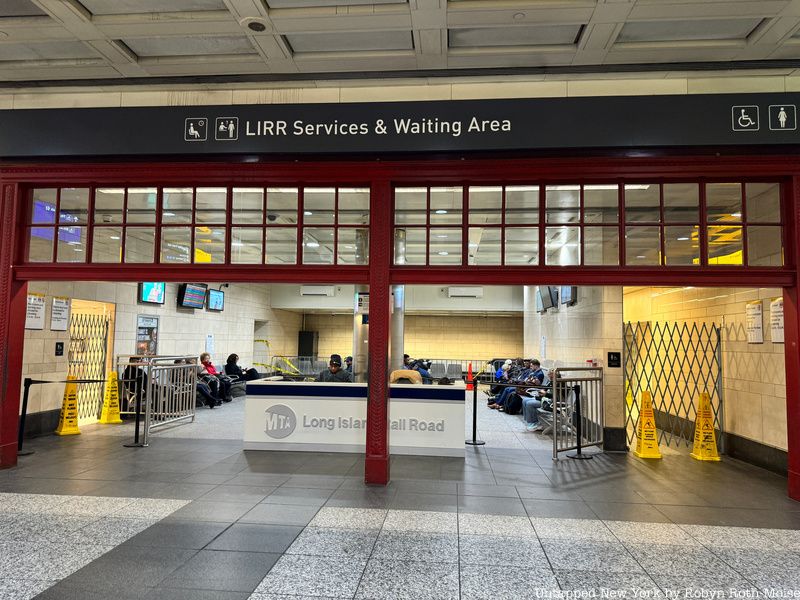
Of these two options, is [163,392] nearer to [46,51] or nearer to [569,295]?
[46,51]

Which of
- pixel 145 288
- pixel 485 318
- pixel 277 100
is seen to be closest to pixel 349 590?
pixel 277 100

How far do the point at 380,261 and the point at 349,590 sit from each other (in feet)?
A: 10.1

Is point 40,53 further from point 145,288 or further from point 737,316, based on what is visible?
point 737,316

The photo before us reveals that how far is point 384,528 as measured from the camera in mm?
3973

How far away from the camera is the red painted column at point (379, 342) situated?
16.8 ft

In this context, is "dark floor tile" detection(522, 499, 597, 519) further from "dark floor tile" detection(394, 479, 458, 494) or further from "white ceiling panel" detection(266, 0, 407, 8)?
"white ceiling panel" detection(266, 0, 407, 8)

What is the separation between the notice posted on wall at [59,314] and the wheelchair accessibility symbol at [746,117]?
9317 mm

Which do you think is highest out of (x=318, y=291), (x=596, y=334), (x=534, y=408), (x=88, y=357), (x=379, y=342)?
(x=318, y=291)

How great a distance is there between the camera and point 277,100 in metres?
6.02

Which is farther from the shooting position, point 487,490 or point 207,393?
point 207,393

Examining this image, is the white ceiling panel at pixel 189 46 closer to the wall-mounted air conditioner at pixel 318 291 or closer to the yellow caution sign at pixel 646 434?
the yellow caution sign at pixel 646 434

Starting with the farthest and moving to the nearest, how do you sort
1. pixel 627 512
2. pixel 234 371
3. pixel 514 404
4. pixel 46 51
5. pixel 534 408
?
pixel 234 371 < pixel 514 404 < pixel 534 408 < pixel 46 51 < pixel 627 512

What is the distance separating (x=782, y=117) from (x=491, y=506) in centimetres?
446

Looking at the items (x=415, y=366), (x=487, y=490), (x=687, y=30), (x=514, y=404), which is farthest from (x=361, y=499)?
(x=415, y=366)
